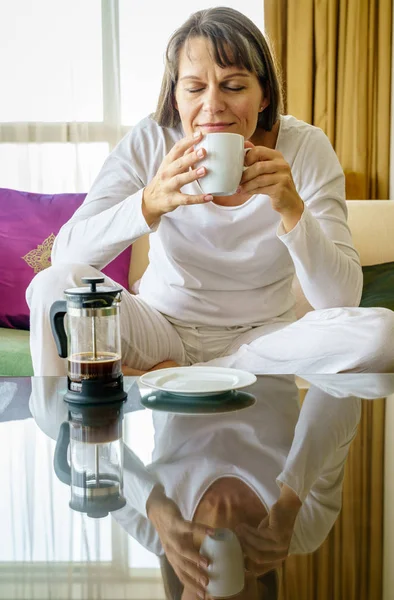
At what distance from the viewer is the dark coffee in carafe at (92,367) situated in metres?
1.07

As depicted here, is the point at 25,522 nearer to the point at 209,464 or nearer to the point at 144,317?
the point at 209,464

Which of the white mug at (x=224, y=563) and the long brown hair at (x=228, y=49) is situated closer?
the white mug at (x=224, y=563)

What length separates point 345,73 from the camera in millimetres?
3203

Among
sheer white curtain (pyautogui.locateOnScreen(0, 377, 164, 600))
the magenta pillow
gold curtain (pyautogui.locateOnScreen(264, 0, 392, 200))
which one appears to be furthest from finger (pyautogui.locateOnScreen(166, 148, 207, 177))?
gold curtain (pyautogui.locateOnScreen(264, 0, 392, 200))

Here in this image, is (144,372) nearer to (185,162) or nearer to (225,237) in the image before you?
(225,237)

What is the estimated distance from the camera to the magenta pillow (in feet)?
7.73

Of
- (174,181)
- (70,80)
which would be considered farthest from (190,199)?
(70,80)

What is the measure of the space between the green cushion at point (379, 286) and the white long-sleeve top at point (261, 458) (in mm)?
1036

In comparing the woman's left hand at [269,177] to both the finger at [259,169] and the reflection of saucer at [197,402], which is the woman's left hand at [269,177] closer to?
the finger at [259,169]

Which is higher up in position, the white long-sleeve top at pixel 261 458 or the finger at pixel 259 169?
the finger at pixel 259 169

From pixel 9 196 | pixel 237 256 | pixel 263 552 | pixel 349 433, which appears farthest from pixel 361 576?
pixel 9 196

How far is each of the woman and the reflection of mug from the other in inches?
0.7

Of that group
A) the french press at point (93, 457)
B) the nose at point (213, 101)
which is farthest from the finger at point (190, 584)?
the nose at point (213, 101)

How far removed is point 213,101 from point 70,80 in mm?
2226
